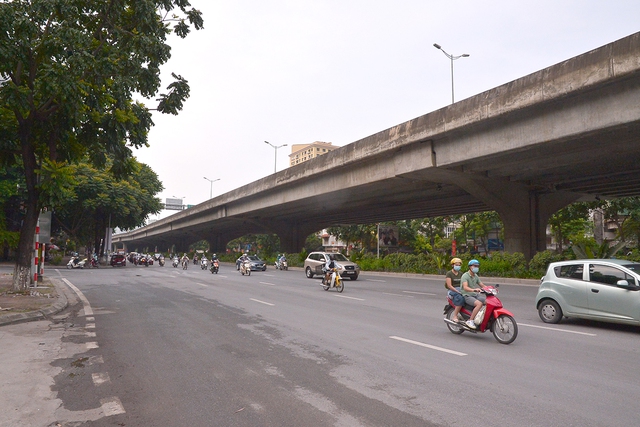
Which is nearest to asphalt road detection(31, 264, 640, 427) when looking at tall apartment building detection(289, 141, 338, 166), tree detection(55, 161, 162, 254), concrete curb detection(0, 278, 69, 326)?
concrete curb detection(0, 278, 69, 326)

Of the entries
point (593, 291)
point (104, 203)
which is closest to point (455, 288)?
point (593, 291)

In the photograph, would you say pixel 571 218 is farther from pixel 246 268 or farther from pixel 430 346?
pixel 430 346

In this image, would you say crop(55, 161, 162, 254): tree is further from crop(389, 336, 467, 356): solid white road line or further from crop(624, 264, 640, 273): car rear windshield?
crop(624, 264, 640, 273): car rear windshield

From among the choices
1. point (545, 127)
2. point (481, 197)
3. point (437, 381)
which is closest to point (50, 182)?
point (437, 381)

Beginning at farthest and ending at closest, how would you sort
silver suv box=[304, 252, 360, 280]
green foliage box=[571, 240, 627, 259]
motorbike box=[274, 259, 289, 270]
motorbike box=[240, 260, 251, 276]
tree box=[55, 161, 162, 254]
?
tree box=[55, 161, 162, 254]
motorbike box=[274, 259, 289, 270]
motorbike box=[240, 260, 251, 276]
silver suv box=[304, 252, 360, 280]
green foliage box=[571, 240, 627, 259]

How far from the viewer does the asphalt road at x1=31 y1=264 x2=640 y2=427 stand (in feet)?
15.1

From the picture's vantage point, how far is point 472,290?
8.26 meters

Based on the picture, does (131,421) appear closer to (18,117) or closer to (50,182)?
(50,182)

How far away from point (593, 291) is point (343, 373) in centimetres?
620

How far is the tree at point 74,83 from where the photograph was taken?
37.5ft

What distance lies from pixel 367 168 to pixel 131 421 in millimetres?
22541

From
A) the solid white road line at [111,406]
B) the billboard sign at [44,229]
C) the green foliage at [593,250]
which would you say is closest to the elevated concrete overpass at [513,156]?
the green foliage at [593,250]

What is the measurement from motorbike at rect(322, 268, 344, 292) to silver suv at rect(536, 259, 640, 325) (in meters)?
8.74

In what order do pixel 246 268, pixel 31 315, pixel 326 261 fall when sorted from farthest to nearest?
pixel 246 268 < pixel 326 261 < pixel 31 315
